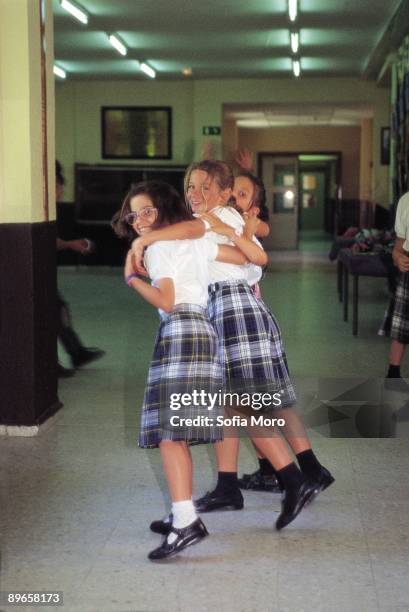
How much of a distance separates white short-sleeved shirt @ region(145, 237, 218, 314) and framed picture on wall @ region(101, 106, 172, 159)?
13960 mm

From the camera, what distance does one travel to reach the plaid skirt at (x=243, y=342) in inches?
142

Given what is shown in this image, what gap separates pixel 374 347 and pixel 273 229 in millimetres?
14742

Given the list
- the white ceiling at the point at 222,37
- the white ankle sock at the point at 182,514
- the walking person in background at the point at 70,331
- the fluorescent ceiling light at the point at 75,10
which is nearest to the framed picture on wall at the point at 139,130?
the white ceiling at the point at 222,37

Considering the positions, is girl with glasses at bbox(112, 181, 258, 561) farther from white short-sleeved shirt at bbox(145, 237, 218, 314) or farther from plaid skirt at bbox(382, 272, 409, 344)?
plaid skirt at bbox(382, 272, 409, 344)

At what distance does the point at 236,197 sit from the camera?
3959 millimetres

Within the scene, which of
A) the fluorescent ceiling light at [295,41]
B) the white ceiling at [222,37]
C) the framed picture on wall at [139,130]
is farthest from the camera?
the framed picture on wall at [139,130]

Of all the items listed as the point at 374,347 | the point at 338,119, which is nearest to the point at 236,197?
the point at 374,347

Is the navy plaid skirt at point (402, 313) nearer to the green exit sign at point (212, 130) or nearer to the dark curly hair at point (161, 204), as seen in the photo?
the dark curly hair at point (161, 204)

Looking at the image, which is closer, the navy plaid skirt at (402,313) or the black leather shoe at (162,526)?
the black leather shoe at (162,526)

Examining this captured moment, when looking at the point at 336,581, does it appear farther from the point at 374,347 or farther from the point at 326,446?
the point at 374,347

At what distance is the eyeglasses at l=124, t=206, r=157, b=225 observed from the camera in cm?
334

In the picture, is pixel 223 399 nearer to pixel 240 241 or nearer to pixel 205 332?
pixel 205 332

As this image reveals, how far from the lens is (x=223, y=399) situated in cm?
347

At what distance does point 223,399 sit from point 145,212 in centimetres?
76
